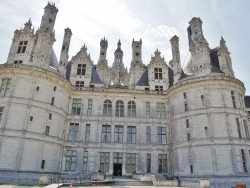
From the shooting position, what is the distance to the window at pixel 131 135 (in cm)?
3044

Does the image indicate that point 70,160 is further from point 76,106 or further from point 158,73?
point 158,73

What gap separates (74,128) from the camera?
3038cm

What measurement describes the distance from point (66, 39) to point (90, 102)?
12428 mm

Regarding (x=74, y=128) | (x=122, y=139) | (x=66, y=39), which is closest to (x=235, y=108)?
(x=122, y=139)

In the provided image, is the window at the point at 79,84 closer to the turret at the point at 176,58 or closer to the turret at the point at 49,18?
the turret at the point at 49,18

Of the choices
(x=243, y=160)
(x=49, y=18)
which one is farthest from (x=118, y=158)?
→ (x=49, y=18)

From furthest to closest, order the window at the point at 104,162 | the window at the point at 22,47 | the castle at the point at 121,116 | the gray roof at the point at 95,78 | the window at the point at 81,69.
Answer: the gray roof at the point at 95,78
the window at the point at 81,69
the window at the point at 22,47
the window at the point at 104,162
the castle at the point at 121,116

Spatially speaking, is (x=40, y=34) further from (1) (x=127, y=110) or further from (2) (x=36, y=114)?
(1) (x=127, y=110)

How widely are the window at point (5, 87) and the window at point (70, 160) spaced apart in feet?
38.1

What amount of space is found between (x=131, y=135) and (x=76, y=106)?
9693 mm

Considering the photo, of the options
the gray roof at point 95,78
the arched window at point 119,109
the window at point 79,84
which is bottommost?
the arched window at point 119,109

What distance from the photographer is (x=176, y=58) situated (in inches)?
1328

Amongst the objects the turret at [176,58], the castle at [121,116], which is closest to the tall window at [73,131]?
the castle at [121,116]

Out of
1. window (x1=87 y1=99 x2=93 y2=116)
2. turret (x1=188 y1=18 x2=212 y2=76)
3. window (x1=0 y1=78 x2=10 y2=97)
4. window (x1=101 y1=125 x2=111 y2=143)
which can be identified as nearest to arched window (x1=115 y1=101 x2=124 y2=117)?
window (x1=101 y1=125 x2=111 y2=143)
